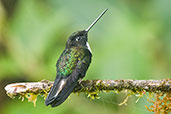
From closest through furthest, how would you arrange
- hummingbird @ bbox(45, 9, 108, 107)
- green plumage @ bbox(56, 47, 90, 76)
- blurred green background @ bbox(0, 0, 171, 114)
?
hummingbird @ bbox(45, 9, 108, 107) → green plumage @ bbox(56, 47, 90, 76) → blurred green background @ bbox(0, 0, 171, 114)

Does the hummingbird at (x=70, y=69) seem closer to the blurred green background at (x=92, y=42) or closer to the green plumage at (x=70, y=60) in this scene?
the green plumage at (x=70, y=60)

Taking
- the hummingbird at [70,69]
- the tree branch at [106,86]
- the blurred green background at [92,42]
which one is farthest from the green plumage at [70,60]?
the blurred green background at [92,42]

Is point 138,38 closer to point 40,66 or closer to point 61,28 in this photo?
point 61,28

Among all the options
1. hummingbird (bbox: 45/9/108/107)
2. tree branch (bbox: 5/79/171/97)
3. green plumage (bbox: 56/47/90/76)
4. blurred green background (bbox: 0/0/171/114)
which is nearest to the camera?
tree branch (bbox: 5/79/171/97)

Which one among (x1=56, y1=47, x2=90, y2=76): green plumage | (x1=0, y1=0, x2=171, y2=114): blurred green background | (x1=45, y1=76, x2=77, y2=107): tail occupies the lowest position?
(x1=45, y1=76, x2=77, y2=107): tail

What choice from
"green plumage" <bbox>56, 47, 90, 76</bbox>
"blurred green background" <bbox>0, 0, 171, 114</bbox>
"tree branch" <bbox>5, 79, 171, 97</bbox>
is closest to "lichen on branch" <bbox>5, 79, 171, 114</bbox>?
"tree branch" <bbox>5, 79, 171, 97</bbox>

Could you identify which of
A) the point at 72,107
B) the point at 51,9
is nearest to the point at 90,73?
the point at 72,107

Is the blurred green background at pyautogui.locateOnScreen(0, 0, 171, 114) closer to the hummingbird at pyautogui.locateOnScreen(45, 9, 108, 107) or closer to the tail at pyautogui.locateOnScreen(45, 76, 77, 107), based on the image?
the hummingbird at pyautogui.locateOnScreen(45, 9, 108, 107)
